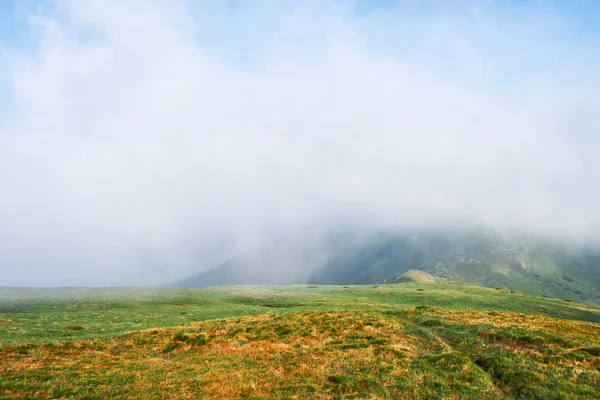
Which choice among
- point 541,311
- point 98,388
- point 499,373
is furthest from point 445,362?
point 541,311

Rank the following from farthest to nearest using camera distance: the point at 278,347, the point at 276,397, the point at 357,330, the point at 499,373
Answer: the point at 357,330
the point at 278,347
the point at 499,373
the point at 276,397

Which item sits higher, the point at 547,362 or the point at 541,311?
the point at 547,362

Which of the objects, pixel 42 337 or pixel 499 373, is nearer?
pixel 499 373

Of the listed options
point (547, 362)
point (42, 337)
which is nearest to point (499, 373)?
point (547, 362)

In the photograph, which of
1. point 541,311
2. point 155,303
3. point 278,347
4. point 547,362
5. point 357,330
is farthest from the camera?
point 155,303

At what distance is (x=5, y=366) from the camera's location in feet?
75.2

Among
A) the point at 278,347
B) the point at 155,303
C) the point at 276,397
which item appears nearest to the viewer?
the point at 276,397

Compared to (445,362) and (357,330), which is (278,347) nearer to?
(357,330)

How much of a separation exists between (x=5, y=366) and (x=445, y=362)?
33.5m

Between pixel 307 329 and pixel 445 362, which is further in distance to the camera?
pixel 307 329

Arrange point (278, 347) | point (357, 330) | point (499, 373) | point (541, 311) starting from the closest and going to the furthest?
1. point (499, 373)
2. point (278, 347)
3. point (357, 330)
4. point (541, 311)

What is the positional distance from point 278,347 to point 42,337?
96.5 feet

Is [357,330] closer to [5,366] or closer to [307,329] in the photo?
[307,329]

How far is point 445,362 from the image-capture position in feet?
78.9
